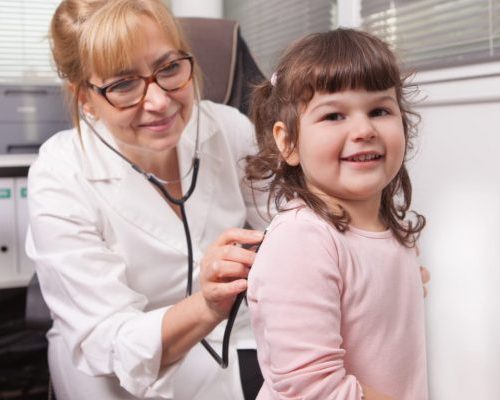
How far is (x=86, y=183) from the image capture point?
1168mm

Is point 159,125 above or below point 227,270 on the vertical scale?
above

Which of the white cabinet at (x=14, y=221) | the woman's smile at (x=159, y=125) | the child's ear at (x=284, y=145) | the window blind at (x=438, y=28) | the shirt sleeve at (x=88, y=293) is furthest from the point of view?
the white cabinet at (x=14, y=221)

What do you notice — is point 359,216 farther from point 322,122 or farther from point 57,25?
point 57,25

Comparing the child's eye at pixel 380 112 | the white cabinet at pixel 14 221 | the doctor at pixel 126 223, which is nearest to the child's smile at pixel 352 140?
the child's eye at pixel 380 112

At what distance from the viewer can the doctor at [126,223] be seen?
40.6 inches

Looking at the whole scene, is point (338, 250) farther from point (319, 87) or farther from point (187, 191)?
point (187, 191)

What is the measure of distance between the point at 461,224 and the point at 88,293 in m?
0.82

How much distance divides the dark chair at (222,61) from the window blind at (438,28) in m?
0.37

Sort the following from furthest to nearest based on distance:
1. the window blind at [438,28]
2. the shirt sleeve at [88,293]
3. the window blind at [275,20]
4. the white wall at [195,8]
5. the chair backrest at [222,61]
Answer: the white wall at [195,8] → the window blind at [275,20] → the chair backrest at [222,61] → the window blind at [438,28] → the shirt sleeve at [88,293]

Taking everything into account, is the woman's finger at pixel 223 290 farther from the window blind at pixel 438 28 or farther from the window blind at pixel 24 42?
the window blind at pixel 24 42

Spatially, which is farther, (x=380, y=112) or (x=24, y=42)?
(x=24, y=42)

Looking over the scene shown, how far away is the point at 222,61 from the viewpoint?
1.67 metres

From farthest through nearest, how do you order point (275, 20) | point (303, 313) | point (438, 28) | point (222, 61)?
1. point (275, 20)
2. point (222, 61)
3. point (438, 28)
4. point (303, 313)

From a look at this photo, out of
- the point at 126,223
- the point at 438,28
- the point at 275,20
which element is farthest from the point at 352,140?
the point at 275,20
